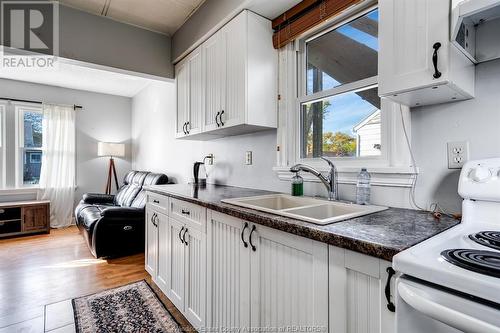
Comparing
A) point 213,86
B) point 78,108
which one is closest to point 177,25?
point 213,86

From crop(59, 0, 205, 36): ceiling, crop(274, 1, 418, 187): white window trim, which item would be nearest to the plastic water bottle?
crop(274, 1, 418, 187): white window trim

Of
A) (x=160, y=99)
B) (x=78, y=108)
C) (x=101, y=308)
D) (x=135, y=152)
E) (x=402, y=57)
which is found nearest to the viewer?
(x=402, y=57)

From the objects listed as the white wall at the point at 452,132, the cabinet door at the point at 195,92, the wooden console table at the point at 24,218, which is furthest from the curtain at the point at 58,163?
the white wall at the point at 452,132

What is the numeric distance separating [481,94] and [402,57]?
369 millimetres

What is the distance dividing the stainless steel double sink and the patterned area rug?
1069 mm

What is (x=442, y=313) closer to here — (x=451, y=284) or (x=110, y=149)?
(x=451, y=284)

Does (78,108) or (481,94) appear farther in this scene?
(78,108)

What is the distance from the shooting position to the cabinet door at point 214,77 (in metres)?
2.07

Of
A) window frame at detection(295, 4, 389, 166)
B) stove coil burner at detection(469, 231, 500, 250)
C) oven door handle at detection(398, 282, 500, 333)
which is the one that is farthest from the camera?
window frame at detection(295, 4, 389, 166)

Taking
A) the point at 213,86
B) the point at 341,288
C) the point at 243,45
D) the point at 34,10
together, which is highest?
the point at 34,10

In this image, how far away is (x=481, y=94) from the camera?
1032 millimetres

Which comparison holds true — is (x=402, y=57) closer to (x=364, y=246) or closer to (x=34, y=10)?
(x=364, y=246)

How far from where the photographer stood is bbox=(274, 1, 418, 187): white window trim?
1262 mm

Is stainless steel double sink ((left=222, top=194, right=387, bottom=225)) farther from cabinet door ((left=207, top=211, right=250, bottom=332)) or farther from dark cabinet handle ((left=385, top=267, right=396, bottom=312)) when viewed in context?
dark cabinet handle ((left=385, top=267, right=396, bottom=312))
